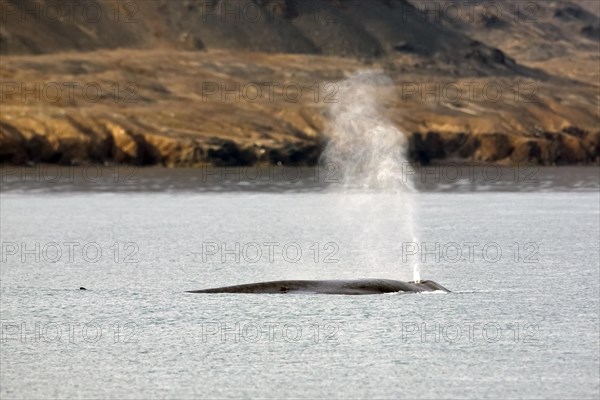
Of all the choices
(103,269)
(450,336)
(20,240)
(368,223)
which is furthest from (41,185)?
(450,336)

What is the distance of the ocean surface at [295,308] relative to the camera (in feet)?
104

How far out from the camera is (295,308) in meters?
41.7

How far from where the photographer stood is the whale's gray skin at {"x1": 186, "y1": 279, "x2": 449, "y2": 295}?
4462 centimetres

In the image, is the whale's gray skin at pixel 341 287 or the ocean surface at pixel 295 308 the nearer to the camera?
the ocean surface at pixel 295 308

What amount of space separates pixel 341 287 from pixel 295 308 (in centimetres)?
380

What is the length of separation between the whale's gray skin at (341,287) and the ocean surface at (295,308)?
766 millimetres

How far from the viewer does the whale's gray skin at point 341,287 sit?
44.6m

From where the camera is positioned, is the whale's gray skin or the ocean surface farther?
the whale's gray skin

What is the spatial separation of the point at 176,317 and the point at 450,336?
28.2ft

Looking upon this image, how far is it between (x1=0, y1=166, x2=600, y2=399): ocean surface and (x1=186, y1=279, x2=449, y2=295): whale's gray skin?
0.77m

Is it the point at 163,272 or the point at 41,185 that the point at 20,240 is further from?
the point at 41,185

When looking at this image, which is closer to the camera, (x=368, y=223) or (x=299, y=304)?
(x=299, y=304)

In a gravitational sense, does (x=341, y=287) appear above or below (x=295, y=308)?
above

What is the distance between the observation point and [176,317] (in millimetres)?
40969
